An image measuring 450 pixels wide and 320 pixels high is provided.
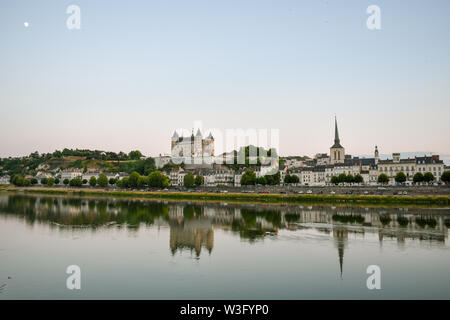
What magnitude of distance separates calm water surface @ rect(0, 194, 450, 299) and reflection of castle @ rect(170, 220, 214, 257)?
0.06 meters

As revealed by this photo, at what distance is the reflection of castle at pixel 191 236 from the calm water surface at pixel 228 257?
6 centimetres

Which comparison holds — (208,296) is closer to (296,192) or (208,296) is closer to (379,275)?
(379,275)

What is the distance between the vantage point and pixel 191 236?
2092cm

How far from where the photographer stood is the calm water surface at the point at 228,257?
11.4 m

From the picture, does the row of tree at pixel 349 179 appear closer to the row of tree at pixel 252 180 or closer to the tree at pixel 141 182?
the row of tree at pixel 252 180

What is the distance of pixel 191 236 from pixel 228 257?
5614mm

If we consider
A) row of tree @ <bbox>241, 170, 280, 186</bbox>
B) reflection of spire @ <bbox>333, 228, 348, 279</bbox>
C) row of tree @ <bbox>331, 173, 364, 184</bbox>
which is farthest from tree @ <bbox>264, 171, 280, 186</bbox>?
reflection of spire @ <bbox>333, 228, 348, 279</bbox>

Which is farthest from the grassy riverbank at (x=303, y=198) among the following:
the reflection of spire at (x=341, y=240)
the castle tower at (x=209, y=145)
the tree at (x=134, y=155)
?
the tree at (x=134, y=155)

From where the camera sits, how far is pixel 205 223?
87.2ft

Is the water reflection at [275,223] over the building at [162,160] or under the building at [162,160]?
under

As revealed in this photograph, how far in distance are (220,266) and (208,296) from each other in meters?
3.41

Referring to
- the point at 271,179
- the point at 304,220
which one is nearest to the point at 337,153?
the point at 271,179

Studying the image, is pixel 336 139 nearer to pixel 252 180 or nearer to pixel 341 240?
pixel 252 180
